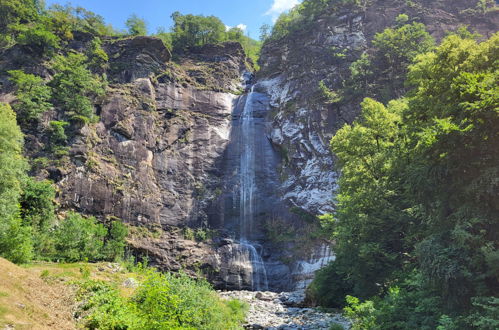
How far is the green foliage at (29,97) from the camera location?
30.9 m

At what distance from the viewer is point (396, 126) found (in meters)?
19.9

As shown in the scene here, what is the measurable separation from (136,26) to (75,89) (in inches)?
946

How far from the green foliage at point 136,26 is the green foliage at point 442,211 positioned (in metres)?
47.8

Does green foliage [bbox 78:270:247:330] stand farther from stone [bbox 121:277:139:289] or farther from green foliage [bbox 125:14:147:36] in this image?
green foliage [bbox 125:14:147:36]

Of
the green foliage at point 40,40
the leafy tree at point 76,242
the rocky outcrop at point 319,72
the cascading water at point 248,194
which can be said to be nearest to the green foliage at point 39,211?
the leafy tree at point 76,242

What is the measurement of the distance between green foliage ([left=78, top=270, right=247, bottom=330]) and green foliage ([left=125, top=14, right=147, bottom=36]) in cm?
4823

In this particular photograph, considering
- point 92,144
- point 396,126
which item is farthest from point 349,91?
point 92,144

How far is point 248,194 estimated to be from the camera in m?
35.7

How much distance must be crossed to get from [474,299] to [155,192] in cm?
2952

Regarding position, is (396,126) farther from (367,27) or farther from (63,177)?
(367,27)

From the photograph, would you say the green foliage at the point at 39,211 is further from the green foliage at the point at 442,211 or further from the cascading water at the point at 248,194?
the green foliage at the point at 442,211

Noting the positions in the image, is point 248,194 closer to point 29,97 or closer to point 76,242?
point 76,242

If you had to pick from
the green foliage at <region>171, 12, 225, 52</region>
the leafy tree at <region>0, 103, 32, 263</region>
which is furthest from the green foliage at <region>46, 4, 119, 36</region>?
the leafy tree at <region>0, 103, 32, 263</region>

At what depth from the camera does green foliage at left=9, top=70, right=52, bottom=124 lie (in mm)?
30891
